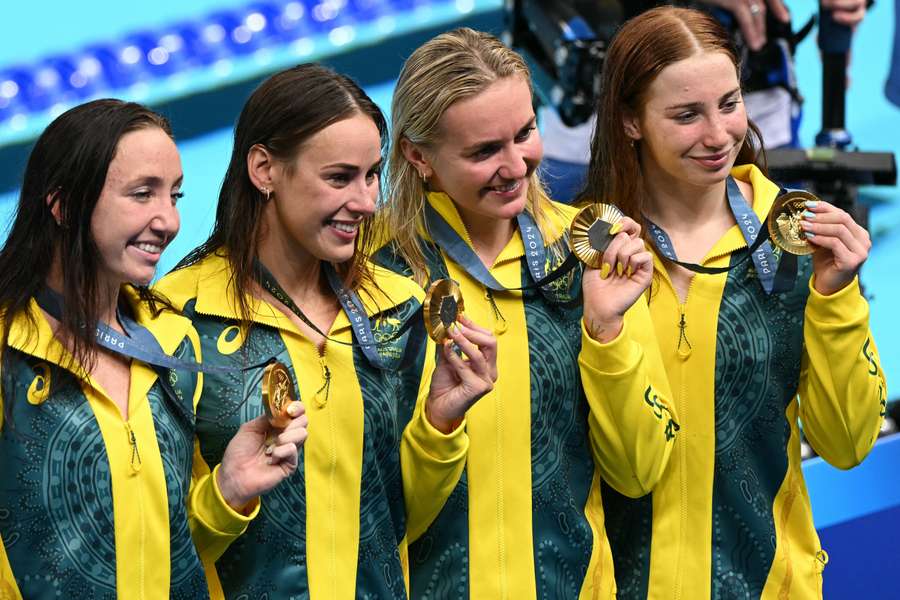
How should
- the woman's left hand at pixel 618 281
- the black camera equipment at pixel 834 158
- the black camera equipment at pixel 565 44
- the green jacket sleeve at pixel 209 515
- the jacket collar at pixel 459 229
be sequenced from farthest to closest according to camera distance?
1. the black camera equipment at pixel 565 44
2. the black camera equipment at pixel 834 158
3. the jacket collar at pixel 459 229
4. the woman's left hand at pixel 618 281
5. the green jacket sleeve at pixel 209 515

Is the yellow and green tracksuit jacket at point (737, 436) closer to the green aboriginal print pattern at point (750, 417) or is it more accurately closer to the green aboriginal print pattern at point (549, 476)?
the green aboriginal print pattern at point (750, 417)

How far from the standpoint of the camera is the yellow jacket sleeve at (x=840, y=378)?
323 cm

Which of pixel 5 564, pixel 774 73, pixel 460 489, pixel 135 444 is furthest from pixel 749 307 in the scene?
pixel 774 73

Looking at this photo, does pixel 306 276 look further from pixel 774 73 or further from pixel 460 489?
pixel 774 73

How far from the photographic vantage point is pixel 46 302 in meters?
2.81

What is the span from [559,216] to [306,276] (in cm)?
54

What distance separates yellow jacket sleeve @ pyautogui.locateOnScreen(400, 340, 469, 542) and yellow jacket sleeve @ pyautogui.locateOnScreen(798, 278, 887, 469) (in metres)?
0.69

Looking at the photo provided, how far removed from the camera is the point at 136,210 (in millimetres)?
2818

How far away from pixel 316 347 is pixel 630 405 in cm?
58

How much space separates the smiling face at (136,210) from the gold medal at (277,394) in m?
0.26

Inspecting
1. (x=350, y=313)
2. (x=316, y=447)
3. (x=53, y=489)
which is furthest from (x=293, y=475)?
(x=53, y=489)

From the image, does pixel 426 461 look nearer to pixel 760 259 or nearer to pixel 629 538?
pixel 629 538

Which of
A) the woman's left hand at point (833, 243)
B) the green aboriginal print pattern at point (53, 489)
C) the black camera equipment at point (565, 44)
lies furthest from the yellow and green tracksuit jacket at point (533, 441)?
the black camera equipment at point (565, 44)

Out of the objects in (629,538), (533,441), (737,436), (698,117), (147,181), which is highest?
(147,181)
